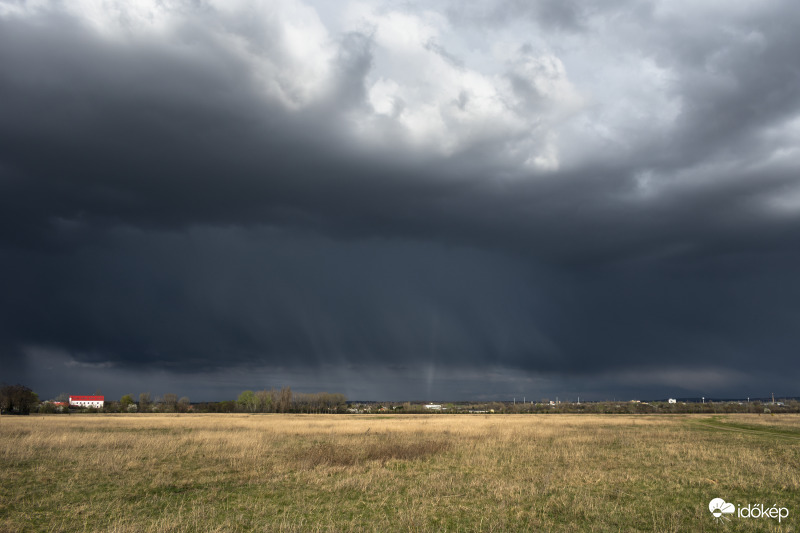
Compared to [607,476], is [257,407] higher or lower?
lower

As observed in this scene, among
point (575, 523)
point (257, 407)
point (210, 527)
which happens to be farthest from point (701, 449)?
point (257, 407)

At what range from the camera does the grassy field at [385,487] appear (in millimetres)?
13234

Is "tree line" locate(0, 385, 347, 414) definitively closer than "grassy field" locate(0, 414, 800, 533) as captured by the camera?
No

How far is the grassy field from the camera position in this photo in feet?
43.4

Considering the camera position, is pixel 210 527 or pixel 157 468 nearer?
pixel 210 527

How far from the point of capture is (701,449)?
2872cm

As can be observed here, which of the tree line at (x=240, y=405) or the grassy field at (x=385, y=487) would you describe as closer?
the grassy field at (x=385, y=487)

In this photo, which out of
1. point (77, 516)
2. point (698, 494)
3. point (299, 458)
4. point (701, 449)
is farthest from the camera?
point (701, 449)

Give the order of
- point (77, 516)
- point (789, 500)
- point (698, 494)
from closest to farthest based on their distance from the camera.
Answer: point (77, 516), point (789, 500), point (698, 494)

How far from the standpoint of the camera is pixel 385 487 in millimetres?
18109

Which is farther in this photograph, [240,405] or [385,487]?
[240,405]

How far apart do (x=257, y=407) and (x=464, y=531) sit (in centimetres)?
16573

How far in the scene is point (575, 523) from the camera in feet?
43.2

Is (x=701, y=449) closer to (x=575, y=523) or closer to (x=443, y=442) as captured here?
(x=443, y=442)
